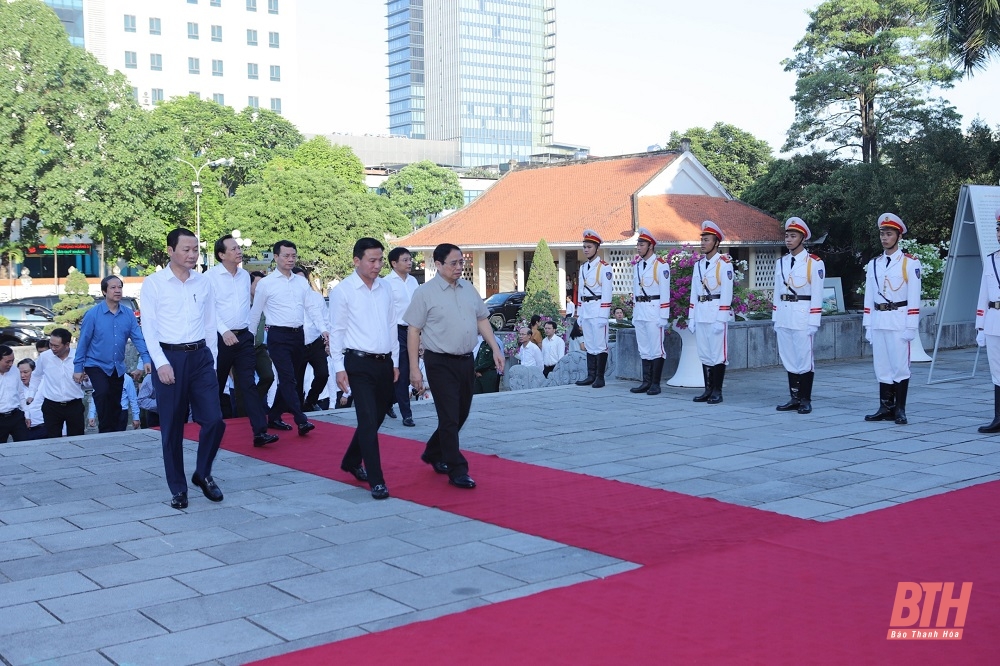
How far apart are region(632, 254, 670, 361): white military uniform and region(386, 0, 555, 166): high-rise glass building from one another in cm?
15189

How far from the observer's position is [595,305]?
12586mm

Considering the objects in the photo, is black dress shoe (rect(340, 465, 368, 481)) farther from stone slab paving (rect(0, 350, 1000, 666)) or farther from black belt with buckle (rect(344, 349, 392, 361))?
black belt with buckle (rect(344, 349, 392, 361))

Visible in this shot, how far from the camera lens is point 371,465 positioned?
6.98 meters

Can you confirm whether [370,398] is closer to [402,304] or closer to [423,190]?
[402,304]

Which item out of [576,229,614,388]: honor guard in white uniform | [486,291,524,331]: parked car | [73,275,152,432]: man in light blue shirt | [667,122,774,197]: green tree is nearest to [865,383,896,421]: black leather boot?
[576,229,614,388]: honor guard in white uniform

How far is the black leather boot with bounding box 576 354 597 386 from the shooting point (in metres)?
12.9

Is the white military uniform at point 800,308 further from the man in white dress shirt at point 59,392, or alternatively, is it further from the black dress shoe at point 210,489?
the man in white dress shirt at point 59,392

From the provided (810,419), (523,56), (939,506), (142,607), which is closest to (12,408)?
(142,607)

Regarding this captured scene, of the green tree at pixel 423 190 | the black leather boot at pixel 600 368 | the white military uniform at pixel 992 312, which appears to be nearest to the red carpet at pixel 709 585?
the white military uniform at pixel 992 312

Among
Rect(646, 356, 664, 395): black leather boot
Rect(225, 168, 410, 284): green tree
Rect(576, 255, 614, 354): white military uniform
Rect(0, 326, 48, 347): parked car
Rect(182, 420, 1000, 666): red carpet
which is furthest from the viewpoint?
Rect(225, 168, 410, 284): green tree

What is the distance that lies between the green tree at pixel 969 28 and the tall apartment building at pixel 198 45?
59732 mm

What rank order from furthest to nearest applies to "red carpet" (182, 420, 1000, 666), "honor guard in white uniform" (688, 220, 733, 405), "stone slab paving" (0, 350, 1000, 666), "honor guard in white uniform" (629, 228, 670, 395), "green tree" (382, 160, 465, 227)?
1. "green tree" (382, 160, 465, 227)
2. "honor guard in white uniform" (629, 228, 670, 395)
3. "honor guard in white uniform" (688, 220, 733, 405)
4. "stone slab paving" (0, 350, 1000, 666)
5. "red carpet" (182, 420, 1000, 666)

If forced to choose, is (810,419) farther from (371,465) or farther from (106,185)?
(106,185)

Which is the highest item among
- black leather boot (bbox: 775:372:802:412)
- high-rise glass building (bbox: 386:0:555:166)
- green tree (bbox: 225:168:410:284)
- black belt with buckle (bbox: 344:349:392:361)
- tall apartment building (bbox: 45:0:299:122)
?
high-rise glass building (bbox: 386:0:555:166)
